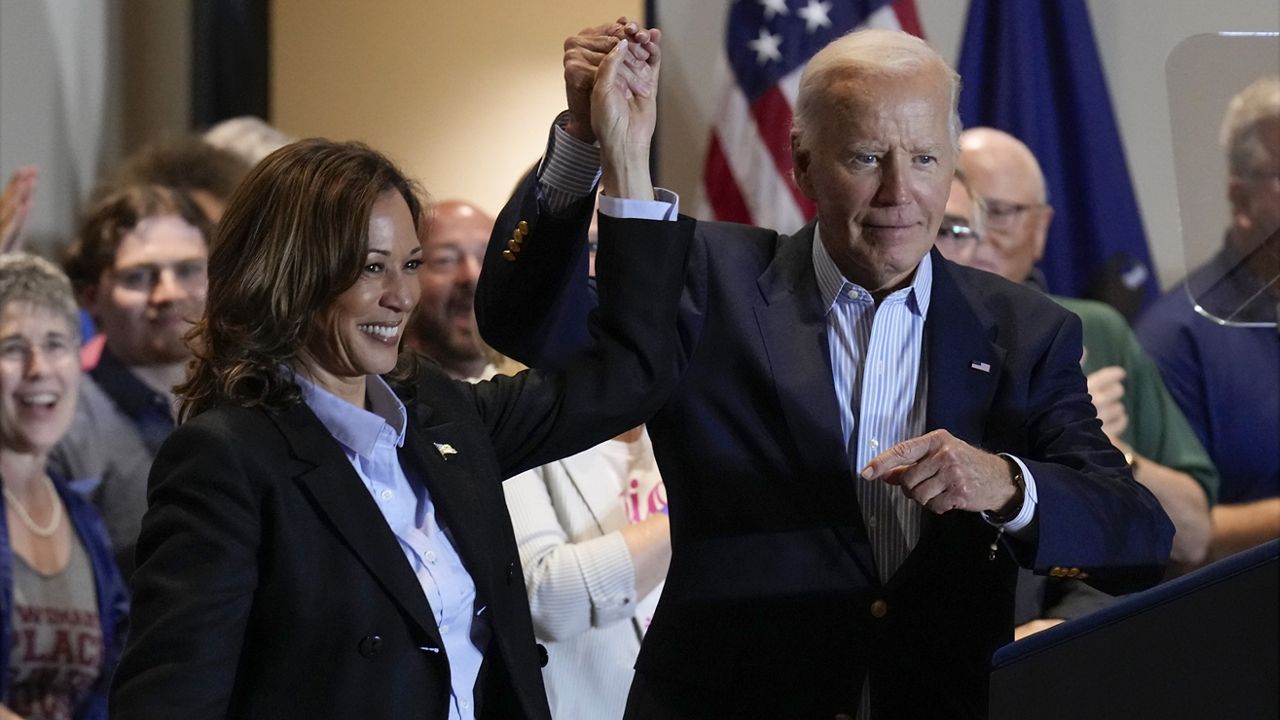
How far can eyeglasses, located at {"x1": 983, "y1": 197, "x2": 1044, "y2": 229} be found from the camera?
3777 millimetres

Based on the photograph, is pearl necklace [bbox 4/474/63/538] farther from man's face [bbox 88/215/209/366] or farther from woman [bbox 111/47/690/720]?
woman [bbox 111/47/690/720]

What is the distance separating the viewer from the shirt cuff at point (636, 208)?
180 centimetres

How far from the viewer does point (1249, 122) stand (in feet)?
6.81

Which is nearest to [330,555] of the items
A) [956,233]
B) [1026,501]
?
[1026,501]

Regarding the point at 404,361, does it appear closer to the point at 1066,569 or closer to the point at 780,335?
the point at 780,335

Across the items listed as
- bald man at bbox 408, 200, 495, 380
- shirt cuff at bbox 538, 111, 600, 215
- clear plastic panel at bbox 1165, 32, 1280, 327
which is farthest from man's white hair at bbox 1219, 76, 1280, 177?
bald man at bbox 408, 200, 495, 380

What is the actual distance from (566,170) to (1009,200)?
7.10ft

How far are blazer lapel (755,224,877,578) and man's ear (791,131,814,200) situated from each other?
0.32 ft

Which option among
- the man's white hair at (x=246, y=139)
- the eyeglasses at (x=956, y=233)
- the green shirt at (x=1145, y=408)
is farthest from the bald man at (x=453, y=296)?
the green shirt at (x=1145, y=408)

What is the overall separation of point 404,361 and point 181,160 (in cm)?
261

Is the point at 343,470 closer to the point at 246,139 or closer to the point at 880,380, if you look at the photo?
the point at 880,380

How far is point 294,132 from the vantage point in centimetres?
560

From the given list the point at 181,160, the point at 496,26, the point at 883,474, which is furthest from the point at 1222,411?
the point at 496,26

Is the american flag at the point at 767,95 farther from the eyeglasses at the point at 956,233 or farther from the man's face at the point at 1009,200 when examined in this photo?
the eyeglasses at the point at 956,233
